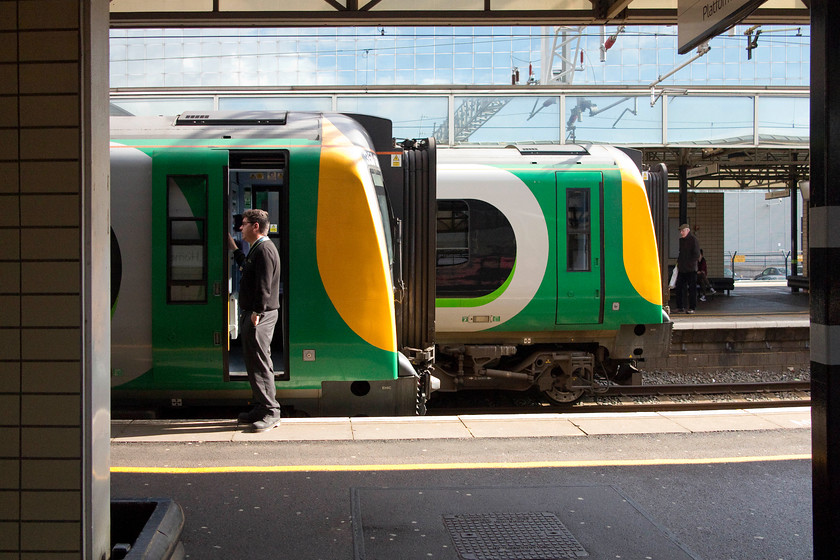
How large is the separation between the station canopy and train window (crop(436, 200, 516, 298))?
133 inches

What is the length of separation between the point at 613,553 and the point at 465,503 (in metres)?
1.02

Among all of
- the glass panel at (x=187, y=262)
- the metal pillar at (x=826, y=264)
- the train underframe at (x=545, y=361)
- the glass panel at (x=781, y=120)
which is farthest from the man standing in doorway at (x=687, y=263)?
the metal pillar at (x=826, y=264)

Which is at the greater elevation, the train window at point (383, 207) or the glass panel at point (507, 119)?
the glass panel at point (507, 119)

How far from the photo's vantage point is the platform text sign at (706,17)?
431 cm

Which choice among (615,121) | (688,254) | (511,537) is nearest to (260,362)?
(511,537)

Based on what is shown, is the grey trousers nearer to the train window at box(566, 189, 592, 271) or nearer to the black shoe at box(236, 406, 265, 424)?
the black shoe at box(236, 406, 265, 424)


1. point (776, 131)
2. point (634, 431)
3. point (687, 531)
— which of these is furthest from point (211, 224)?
point (776, 131)

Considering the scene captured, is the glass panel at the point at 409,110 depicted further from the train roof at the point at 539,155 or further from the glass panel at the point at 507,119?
the train roof at the point at 539,155

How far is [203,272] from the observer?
259 inches

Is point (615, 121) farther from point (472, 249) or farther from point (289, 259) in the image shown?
point (289, 259)

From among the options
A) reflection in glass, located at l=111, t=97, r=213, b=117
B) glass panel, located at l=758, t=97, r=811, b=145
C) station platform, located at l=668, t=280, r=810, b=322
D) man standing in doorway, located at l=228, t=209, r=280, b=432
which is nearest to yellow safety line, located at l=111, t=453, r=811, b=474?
man standing in doorway, located at l=228, t=209, r=280, b=432

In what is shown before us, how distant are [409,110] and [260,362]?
9344mm

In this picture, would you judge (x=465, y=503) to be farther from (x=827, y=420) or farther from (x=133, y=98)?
(x=133, y=98)

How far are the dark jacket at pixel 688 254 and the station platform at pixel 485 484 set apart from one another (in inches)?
358
